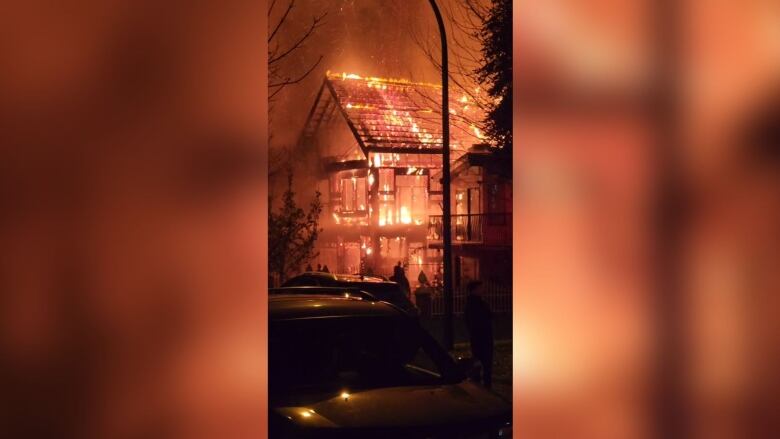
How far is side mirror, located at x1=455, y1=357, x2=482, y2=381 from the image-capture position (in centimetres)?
337

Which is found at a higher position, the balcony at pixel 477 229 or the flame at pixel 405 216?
the flame at pixel 405 216

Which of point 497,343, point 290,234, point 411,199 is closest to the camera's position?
point 290,234

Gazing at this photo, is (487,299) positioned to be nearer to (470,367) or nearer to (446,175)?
(470,367)

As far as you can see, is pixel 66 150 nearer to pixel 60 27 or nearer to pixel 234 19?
pixel 60 27

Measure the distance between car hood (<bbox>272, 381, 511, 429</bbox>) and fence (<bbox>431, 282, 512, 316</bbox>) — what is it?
0.32 m

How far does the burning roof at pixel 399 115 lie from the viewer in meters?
3.02

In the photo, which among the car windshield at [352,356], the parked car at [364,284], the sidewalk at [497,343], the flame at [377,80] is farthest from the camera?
the sidewalk at [497,343]

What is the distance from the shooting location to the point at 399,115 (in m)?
3.12

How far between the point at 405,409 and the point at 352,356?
0.33 metres

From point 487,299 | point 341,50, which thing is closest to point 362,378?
point 487,299

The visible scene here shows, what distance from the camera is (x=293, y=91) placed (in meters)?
2.79

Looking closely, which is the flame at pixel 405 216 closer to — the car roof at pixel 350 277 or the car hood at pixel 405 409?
the car roof at pixel 350 277

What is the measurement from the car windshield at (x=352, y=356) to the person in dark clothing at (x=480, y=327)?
0.50ft

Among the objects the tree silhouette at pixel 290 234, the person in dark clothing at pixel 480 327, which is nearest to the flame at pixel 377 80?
the tree silhouette at pixel 290 234
